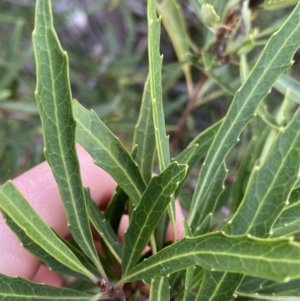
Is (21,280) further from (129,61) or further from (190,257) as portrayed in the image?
(129,61)

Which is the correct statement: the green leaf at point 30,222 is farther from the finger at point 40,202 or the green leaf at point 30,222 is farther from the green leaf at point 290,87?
the green leaf at point 290,87

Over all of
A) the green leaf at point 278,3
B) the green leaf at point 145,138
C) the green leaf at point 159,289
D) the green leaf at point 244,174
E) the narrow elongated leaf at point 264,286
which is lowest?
the narrow elongated leaf at point 264,286

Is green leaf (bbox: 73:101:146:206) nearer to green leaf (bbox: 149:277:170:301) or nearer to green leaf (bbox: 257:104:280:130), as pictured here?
green leaf (bbox: 149:277:170:301)

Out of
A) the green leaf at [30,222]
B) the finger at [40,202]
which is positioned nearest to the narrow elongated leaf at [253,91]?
the green leaf at [30,222]

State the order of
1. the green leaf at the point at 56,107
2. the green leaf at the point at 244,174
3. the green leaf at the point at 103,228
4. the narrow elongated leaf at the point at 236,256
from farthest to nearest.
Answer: the green leaf at the point at 244,174, the green leaf at the point at 103,228, the green leaf at the point at 56,107, the narrow elongated leaf at the point at 236,256

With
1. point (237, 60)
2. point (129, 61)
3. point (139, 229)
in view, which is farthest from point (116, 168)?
point (129, 61)

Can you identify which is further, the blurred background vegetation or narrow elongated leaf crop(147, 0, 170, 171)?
the blurred background vegetation

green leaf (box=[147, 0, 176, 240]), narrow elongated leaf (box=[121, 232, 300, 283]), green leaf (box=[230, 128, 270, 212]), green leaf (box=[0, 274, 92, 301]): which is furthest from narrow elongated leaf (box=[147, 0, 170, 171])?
green leaf (box=[230, 128, 270, 212])
